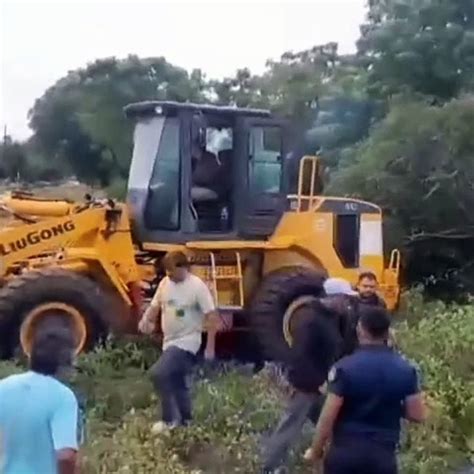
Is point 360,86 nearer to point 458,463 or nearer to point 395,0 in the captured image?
point 395,0

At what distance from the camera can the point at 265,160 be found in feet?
51.1

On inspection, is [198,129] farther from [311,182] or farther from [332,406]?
[332,406]

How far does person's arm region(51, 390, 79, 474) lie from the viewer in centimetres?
610

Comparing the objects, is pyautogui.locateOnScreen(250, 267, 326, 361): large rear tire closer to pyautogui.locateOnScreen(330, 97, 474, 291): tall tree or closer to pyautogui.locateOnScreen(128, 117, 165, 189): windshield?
pyautogui.locateOnScreen(128, 117, 165, 189): windshield

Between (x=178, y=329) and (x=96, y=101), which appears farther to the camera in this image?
(x=96, y=101)

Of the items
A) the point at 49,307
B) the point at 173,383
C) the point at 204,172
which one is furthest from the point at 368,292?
the point at 204,172

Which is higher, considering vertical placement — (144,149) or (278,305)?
(144,149)

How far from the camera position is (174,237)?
15.2 m

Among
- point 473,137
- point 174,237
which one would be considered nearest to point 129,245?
point 174,237

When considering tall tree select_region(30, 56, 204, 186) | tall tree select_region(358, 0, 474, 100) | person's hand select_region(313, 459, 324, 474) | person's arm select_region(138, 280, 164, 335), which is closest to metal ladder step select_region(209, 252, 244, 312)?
person's arm select_region(138, 280, 164, 335)

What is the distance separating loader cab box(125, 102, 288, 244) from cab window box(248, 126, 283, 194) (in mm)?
11

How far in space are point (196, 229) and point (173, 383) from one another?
14.8 feet

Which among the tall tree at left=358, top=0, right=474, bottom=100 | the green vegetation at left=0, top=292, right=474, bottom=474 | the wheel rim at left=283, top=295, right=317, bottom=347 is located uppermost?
the tall tree at left=358, top=0, right=474, bottom=100

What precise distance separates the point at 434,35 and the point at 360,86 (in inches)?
104
